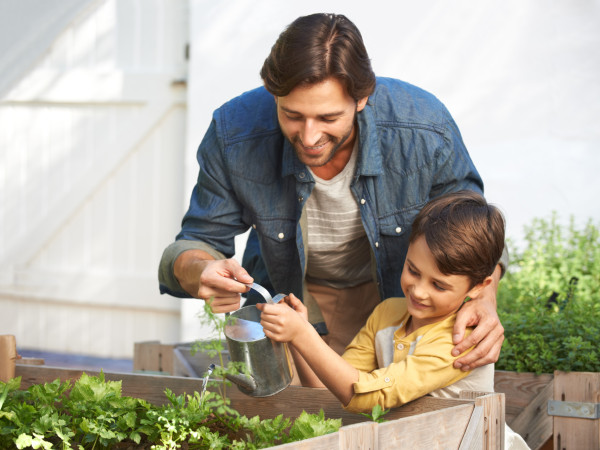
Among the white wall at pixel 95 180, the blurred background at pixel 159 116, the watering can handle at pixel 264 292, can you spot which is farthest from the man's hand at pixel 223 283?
the white wall at pixel 95 180

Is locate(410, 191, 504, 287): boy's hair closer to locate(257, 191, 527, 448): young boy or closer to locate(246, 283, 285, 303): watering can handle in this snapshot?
locate(257, 191, 527, 448): young boy

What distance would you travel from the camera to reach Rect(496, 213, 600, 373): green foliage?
2496mm

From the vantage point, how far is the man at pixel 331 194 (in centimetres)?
235

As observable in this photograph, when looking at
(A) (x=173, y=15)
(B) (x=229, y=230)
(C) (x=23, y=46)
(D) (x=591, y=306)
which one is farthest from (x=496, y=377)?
(C) (x=23, y=46)

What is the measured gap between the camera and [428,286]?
79.5 inches

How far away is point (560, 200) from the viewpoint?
4211mm

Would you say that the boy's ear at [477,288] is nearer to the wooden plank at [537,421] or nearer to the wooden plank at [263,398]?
the wooden plank at [263,398]

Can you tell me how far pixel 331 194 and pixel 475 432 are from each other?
914 mm

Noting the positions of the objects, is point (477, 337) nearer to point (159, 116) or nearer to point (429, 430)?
point (429, 430)

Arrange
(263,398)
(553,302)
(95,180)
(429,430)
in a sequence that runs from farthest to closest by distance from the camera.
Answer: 1. (95,180)
2. (553,302)
3. (263,398)
4. (429,430)

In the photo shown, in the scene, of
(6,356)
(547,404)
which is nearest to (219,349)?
(6,356)

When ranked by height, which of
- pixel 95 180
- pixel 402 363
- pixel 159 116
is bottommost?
pixel 402 363

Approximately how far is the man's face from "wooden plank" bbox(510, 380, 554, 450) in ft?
3.30

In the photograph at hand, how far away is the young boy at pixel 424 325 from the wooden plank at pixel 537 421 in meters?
0.37
